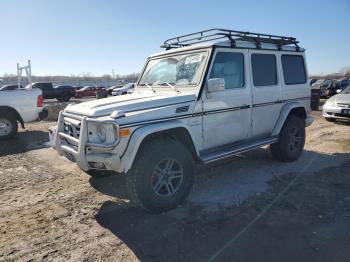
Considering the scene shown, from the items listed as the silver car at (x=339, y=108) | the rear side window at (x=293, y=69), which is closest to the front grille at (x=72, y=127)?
the rear side window at (x=293, y=69)

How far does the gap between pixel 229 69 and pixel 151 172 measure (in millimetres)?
2160

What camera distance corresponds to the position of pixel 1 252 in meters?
3.58

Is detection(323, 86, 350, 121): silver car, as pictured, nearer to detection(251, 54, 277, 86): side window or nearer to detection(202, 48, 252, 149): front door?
detection(251, 54, 277, 86): side window

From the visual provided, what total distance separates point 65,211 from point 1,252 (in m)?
1.07

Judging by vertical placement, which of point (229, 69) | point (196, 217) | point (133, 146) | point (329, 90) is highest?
point (229, 69)

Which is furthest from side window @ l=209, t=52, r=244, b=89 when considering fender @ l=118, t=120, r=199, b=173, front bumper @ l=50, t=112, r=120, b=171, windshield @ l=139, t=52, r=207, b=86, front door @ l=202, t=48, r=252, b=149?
front bumper @ l=50, t=112, r=120, b=171

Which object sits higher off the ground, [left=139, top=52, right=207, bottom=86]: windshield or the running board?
[left=139, top=52, right=207, bottom=86]: windshield

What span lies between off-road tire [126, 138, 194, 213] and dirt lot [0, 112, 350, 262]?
16cm

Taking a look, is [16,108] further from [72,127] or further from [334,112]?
[334,112]

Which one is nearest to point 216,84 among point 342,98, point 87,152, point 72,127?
point 87,152

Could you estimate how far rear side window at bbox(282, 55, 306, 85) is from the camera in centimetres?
648

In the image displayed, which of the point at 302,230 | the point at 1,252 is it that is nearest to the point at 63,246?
the point at 1,252

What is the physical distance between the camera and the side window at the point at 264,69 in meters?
5.79

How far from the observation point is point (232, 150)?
5.29 meters
